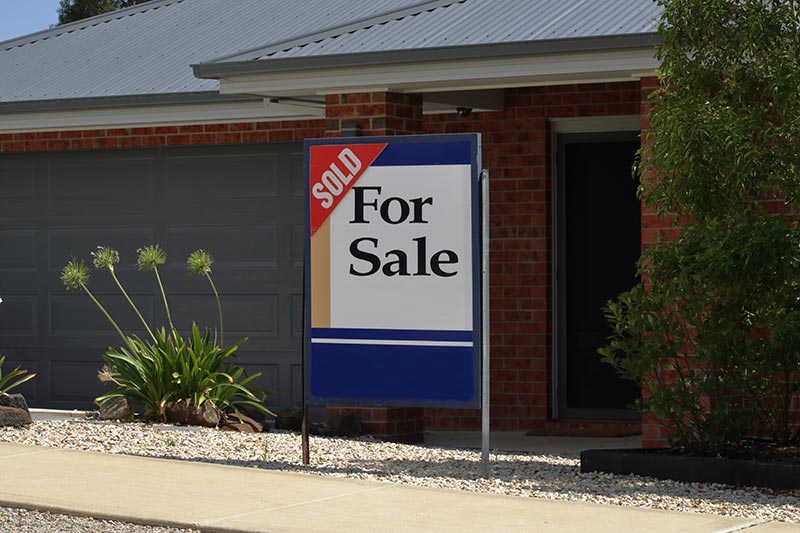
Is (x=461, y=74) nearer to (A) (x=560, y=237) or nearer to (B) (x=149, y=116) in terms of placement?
(A) (x=560, y=237)

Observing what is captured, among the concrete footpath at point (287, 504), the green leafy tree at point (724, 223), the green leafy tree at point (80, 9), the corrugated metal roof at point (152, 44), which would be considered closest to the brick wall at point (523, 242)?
the corrugated metal roof at point (152, 44)

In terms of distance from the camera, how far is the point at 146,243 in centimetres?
1488

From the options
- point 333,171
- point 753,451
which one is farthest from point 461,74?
point 753,451

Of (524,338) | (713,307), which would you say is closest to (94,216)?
(524,338)

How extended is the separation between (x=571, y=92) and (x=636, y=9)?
2181mm

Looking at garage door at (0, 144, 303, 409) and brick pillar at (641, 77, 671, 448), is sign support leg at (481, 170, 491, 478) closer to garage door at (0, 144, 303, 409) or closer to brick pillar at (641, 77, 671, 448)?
brick pillar at (641, 77, 671, 448)

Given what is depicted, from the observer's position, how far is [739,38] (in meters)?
9.80

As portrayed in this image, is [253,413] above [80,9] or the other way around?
the other way around

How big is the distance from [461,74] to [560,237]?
9.27 ft

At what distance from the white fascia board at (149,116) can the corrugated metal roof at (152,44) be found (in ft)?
0.52

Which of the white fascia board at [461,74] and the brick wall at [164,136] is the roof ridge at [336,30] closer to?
the white fascia board at [461,74]

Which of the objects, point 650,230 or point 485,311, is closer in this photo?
point 485,311

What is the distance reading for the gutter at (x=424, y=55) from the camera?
10805 millimetres

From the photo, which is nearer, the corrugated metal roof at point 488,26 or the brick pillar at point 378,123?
the corrugated metal roof at point 488,26
